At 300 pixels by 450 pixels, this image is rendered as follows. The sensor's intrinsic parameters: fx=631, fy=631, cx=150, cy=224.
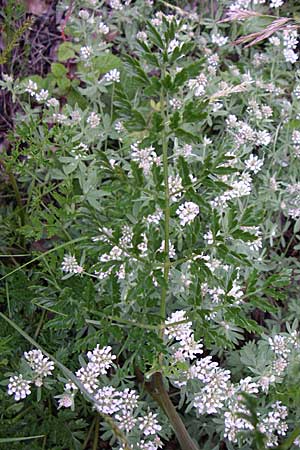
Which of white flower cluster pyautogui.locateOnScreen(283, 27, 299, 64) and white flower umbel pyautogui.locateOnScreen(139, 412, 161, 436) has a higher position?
white flower cluster pyautogui.locateOnScreen(283, 27, 299, 64)

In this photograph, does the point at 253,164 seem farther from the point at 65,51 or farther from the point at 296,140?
the point at 65,51

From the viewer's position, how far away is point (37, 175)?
87.8 inches

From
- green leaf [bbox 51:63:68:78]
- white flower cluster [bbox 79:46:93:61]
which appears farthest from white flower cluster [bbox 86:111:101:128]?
green leaf [bbox 51:63:68:78]

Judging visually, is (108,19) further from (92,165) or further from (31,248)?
(31,248)

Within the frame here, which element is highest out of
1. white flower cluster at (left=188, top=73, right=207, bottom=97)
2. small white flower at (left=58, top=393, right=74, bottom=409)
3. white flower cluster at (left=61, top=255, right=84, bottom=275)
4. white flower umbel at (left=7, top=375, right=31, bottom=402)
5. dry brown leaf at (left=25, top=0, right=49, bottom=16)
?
dry brown leaf at (left=25, top=0, right=49, bottom=16)

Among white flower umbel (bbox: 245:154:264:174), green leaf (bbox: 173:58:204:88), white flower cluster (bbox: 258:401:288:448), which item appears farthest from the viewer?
white flower umbel (bbox: 245:154:264:174)

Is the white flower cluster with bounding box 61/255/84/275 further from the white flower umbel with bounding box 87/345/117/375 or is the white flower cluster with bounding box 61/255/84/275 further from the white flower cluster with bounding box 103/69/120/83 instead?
the white flower cluster with bounding box 103/69/120/83

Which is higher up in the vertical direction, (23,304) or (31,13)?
(31,13)

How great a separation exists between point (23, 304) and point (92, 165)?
510mm

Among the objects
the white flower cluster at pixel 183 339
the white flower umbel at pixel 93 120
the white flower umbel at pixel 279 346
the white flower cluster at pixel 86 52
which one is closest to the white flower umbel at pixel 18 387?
the white flower cluster at pixel 183 339

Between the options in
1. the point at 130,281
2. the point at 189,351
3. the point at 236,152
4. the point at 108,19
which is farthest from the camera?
the point at 108,19

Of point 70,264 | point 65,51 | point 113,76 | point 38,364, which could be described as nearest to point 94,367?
point 38,364

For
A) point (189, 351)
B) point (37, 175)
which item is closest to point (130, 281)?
point (189, 351)

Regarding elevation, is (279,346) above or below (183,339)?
below
